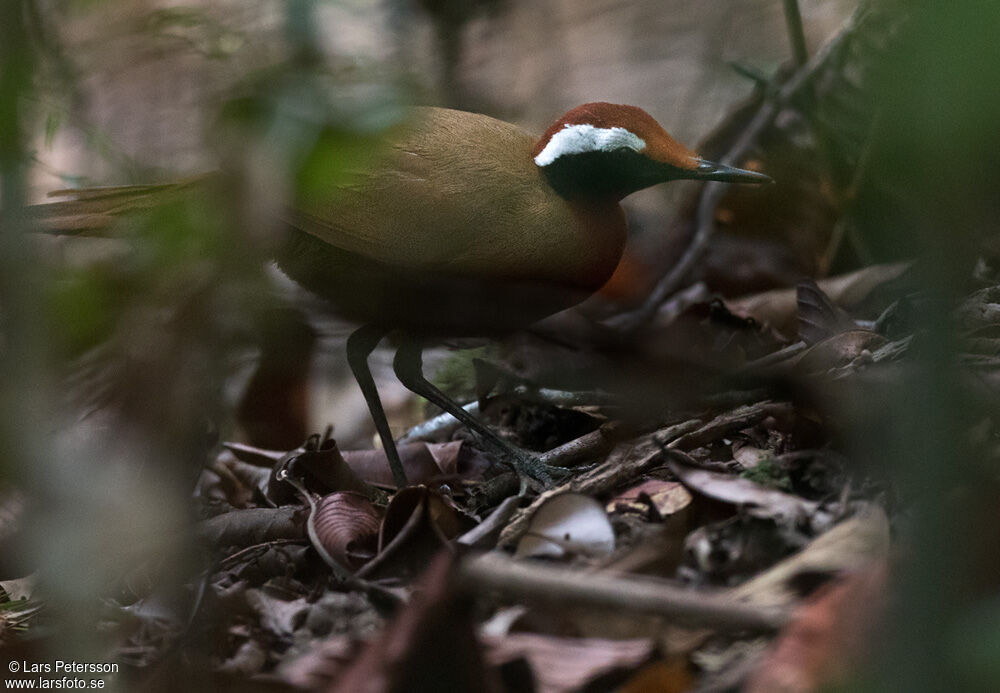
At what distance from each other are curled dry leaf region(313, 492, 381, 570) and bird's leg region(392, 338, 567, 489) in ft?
1.54

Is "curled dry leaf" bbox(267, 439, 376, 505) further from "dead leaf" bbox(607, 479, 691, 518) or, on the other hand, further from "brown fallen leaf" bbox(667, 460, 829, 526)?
"brown fallen leaf" bbox(667, 460, 829, 526)

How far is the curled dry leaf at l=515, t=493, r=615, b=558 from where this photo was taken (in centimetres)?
196

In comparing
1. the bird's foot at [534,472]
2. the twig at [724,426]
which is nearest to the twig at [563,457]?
the bird's foot at [534,472]

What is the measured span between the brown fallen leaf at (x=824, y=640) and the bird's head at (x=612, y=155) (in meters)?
1.75

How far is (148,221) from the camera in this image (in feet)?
3.24

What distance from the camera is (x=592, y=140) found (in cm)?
296

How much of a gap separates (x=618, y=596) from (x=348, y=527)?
1.04 metres

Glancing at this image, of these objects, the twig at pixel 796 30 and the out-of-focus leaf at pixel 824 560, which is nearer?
the out-of-focus leaf at pixel 824 560

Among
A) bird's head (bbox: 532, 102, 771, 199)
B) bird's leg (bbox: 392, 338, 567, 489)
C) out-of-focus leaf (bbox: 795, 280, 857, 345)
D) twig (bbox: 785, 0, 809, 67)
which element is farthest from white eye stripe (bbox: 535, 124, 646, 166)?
twig (bbox: 785, 0, 809, 67)

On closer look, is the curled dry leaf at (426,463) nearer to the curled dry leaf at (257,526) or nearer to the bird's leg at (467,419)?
the bird's leg at (467,419)

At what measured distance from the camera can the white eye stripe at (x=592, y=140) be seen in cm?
296

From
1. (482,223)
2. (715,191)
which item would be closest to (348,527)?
(482,223)

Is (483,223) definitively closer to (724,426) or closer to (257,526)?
(724,426)

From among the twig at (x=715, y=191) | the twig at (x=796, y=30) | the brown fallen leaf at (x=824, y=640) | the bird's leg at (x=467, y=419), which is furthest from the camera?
the twig at (x=715, y=191)
